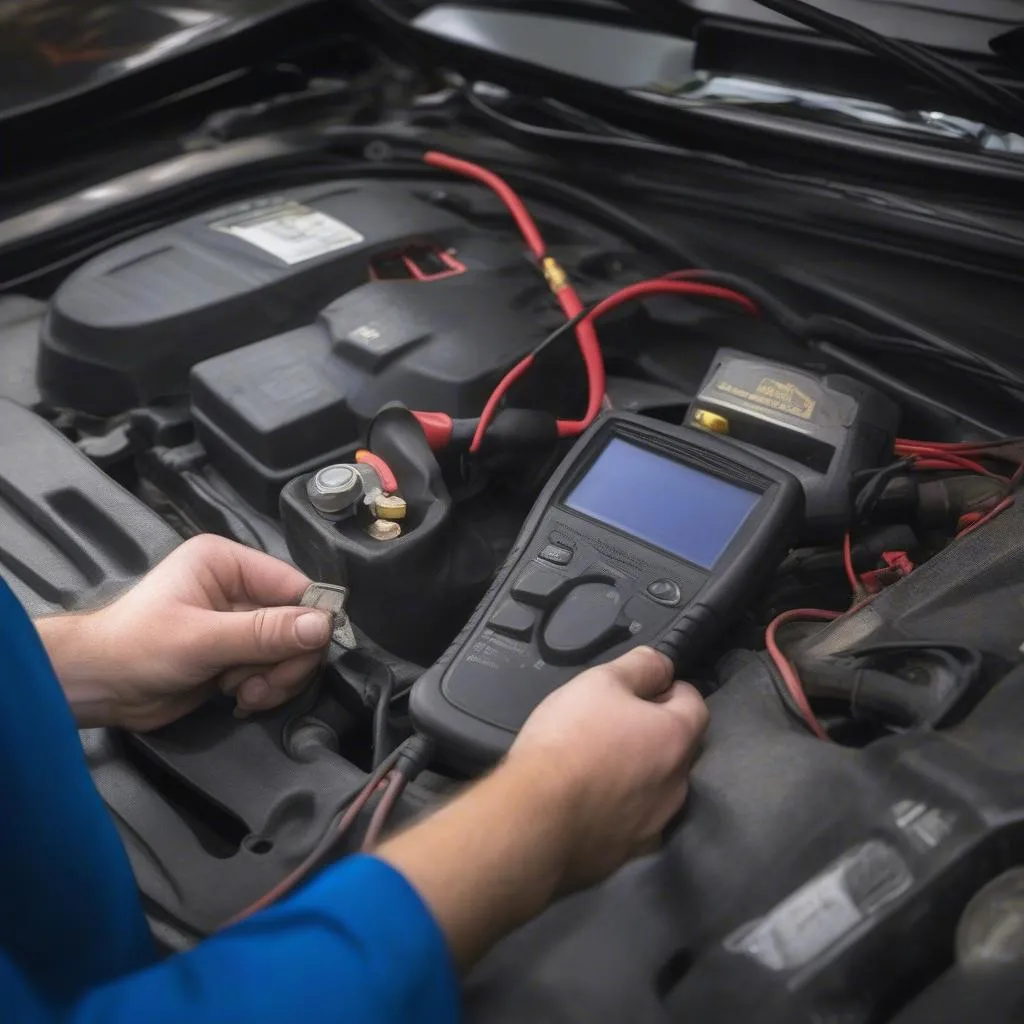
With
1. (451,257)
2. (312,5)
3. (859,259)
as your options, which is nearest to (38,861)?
(451,257)

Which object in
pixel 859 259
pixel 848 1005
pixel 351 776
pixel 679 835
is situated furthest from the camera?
pixel 859 259

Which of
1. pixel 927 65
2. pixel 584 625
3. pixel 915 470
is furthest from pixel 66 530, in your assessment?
pixel 927 65

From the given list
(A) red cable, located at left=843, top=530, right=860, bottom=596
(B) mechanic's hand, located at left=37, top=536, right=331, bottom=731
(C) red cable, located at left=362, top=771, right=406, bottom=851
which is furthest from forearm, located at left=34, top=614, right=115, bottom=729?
(A) red cable, located at left=843, top=530, right=860, bottom=596

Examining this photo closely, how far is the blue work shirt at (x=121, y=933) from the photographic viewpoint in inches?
18.4

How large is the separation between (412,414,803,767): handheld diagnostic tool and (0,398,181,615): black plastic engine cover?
0.34m

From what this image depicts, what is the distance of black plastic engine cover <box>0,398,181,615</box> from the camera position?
0.91m

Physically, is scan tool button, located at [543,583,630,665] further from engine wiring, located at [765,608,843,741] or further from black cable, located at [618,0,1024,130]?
black cable, located at [618,0,1024,130]

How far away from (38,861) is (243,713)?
262mm

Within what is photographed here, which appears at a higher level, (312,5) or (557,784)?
(312,5)

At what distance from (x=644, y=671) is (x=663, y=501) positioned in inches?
7.5

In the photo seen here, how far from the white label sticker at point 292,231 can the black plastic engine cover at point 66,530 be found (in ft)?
1.06

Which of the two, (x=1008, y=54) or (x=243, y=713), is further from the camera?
(x=1008, y=54)

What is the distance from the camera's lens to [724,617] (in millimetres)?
774

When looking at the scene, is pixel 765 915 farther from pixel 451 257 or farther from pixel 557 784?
pixel 451 257
